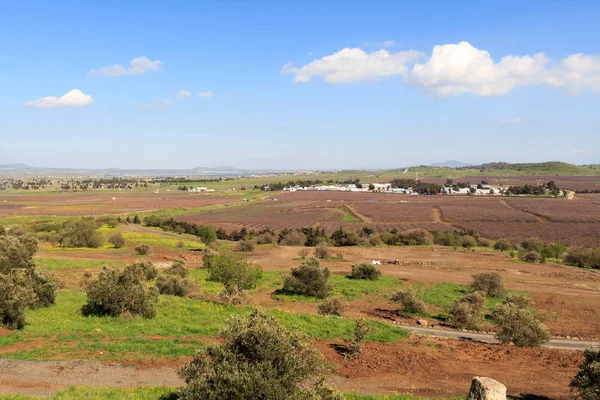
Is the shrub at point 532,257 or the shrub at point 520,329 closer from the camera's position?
the shrub at point 520,329

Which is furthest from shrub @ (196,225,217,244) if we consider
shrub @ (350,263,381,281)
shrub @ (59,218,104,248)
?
shrub @ (350,263,381,281)

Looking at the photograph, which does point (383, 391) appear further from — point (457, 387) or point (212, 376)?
point (212, 376)

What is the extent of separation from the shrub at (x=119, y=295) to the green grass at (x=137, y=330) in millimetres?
450

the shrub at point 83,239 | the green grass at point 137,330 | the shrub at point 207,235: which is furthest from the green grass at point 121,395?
the shrub at point 207,235

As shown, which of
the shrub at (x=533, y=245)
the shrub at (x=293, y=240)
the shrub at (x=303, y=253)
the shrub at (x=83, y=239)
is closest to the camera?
the shrub at (x=303, y=253)

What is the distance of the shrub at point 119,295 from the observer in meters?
17.9

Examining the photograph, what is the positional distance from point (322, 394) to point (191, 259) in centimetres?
4075

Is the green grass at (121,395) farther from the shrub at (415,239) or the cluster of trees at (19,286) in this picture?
the shrub at (415,239)

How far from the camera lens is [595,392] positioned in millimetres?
10703

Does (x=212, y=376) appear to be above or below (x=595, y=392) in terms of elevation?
above

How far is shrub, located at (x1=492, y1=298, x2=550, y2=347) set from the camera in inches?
739

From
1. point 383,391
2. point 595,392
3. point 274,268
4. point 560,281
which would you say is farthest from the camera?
point 274,268

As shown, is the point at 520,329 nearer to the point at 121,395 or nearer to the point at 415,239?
the point at 121,395

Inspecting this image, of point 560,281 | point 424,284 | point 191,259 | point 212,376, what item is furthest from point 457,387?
point 191,259
